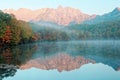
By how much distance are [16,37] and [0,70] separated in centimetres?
7020

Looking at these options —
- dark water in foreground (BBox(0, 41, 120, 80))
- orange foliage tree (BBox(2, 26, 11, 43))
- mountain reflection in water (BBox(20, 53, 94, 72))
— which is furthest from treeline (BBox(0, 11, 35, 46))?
mountain reflection in water (BBox(20, 53, 94, 72))

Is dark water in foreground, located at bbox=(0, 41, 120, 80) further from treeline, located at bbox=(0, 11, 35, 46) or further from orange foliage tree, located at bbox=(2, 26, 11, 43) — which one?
treeline, located at bbox=(0, 11, 35, 46)

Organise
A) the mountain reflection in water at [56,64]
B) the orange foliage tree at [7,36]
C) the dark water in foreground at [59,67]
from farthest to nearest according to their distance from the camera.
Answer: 1. the orange foliage tree at [7,36]
2. the mountain reflection in water at [56,64]
3. the dark water in foreground at [59,67]

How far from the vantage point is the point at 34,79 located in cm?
3020

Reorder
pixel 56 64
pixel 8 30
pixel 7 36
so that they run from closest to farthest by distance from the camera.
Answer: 1. pixel 56 64
2. pixel 7 36
3. pixel 8 30

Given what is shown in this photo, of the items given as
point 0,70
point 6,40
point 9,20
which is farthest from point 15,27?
point 0,70

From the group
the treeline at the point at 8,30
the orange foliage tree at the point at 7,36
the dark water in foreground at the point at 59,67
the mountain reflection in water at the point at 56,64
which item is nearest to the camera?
the dark water in foreground at the point at 59,67

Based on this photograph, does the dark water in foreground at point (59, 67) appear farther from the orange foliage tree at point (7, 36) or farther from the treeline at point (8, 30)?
the treeline at point (8, 30)

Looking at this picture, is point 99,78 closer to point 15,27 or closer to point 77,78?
point 77,78

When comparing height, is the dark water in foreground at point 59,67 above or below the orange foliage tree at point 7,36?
above

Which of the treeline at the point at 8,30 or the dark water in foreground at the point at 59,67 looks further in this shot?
the treeline at the point at 8,30

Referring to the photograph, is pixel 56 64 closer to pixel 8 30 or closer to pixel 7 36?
pixel 7 36

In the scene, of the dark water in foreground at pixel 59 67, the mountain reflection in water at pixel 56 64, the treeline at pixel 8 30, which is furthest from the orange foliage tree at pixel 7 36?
the mountain reflection in water at pixel 56 64

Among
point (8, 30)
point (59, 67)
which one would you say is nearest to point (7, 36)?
point (8, 30)
